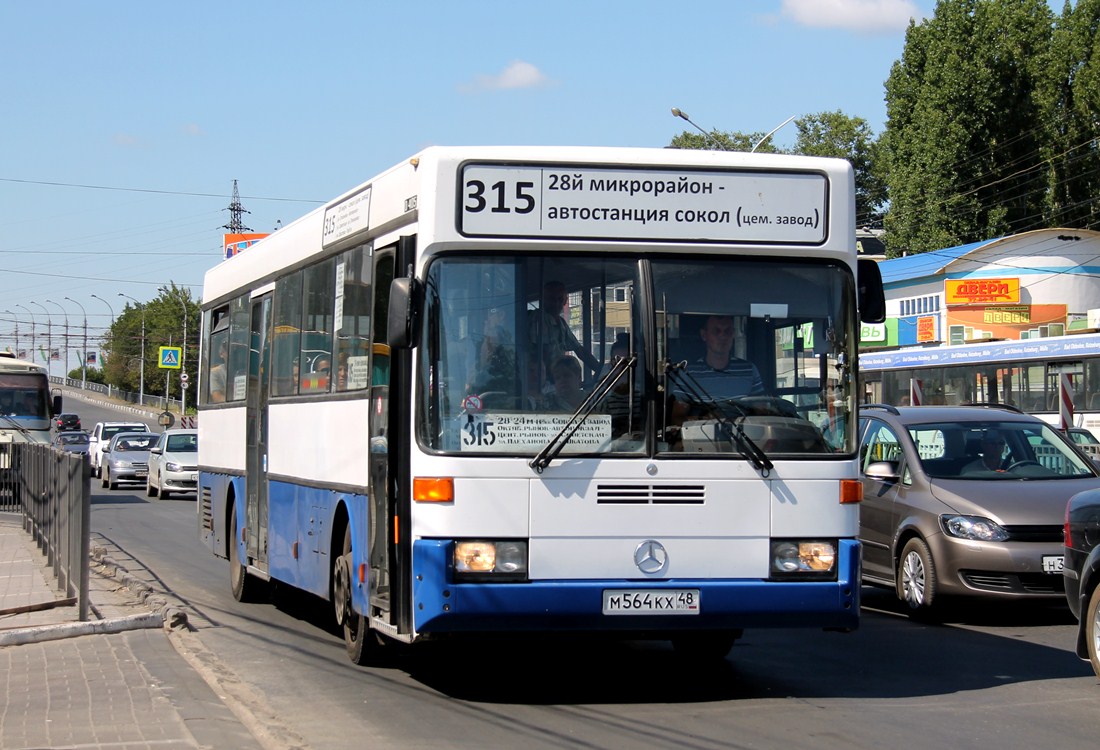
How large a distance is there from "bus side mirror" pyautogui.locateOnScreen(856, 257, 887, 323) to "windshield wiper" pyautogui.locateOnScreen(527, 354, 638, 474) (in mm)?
1512

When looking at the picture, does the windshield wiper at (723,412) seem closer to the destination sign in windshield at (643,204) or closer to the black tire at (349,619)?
the destination sign in windshield at (643,204)

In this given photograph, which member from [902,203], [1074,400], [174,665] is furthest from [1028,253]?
[174,665]

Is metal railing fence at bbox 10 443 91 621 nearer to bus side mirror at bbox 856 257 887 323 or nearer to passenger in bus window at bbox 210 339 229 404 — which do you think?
passenger in bus window at bbox 210 339 229 404

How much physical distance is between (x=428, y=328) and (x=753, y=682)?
3104 millimetres

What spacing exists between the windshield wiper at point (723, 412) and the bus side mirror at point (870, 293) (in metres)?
1.04

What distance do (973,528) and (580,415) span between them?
16.9 ft

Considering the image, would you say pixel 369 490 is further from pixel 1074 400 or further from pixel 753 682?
pixel 1074 400

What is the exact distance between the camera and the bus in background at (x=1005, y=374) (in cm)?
2917

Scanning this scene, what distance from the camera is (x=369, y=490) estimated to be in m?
8.91

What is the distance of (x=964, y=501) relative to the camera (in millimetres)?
11984

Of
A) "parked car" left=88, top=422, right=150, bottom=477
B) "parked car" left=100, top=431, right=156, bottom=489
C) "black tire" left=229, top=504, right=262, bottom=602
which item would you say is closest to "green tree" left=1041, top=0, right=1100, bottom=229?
"parked car" left=88, top=422, right=150, bottom=477

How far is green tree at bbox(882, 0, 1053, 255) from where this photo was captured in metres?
59.7

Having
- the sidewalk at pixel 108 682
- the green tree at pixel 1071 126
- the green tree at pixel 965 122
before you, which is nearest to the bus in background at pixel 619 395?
the sidewalk at pixel 108 682

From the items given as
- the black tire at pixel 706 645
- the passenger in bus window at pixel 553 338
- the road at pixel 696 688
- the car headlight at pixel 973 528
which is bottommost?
the road at pixel 696 688
